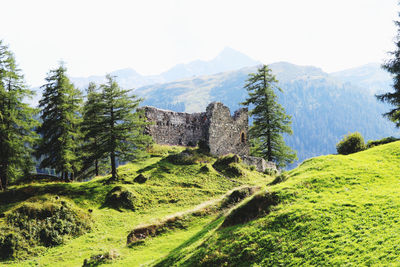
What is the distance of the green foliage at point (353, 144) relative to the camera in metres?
21.5

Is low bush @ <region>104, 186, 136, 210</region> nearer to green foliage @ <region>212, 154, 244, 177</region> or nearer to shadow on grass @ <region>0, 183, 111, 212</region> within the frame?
shadow on grass @ <region>0, 183, 111, 212</region>

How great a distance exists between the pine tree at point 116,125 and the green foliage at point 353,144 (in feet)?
59.4

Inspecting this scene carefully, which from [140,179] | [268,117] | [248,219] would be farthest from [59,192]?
[268,117]

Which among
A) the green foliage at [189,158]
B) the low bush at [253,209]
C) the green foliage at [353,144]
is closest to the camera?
the low bush at [253,209]

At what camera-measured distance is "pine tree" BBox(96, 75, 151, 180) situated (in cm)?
2745

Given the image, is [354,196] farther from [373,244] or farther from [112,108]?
[112,108]

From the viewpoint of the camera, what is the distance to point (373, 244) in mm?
8195

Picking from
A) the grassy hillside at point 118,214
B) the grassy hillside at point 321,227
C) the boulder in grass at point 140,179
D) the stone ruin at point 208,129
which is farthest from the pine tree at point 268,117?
the grassy hillside at point 321,227

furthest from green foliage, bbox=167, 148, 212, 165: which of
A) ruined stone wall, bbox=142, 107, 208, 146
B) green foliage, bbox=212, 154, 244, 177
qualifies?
ruined stone wall, bbox=142, 107, 208, 146

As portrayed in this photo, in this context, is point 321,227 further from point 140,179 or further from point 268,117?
point 268,117

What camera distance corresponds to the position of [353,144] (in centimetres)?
2170

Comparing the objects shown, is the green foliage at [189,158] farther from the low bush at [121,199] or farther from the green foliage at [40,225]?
the green foliage at [40,225]

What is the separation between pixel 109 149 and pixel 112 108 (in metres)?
4.15

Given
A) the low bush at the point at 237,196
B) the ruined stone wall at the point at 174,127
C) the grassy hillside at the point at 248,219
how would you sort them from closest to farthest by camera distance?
1. the grassy hillside at the point at 248,219
2. the low bush at the point at 237,196
3. the ruined stone wall at the point at 174,127
